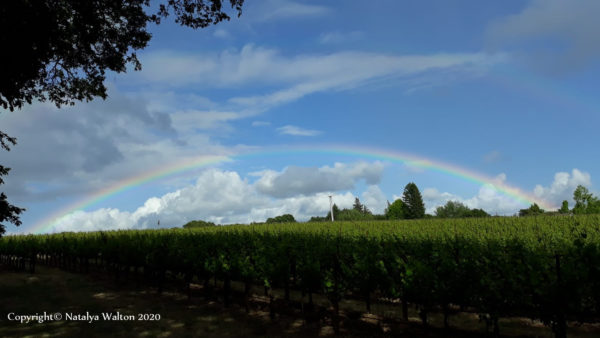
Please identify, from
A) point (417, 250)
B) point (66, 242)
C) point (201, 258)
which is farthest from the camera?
point (66, 242)

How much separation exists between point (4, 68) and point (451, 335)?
1572 cm

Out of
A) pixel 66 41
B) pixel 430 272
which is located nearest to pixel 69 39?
pixel 66 41

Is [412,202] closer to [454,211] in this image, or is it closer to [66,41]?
[454,211]

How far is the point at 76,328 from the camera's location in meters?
10.7

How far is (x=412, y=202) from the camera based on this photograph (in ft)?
400

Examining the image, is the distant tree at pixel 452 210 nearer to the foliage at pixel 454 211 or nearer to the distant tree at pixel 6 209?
the foliage at pixel 454 211

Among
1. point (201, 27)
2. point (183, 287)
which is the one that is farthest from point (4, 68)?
point (183, 287)

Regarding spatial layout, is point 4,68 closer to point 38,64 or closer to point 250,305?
point 38,64

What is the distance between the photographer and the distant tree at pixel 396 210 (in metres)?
128

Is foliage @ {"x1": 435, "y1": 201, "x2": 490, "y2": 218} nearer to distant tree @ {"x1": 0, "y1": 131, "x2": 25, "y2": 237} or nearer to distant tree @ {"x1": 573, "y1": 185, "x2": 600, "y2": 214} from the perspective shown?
distant tree @ {"x1": 573, "y1": 185, "x2": 600, "y2": 214}

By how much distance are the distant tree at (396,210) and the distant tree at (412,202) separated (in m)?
3.77

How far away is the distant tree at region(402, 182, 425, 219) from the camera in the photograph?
4729 inches

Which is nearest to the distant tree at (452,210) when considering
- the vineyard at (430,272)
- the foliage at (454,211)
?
the foliage at (454,211)

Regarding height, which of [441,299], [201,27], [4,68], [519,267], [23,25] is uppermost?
[201,27]
